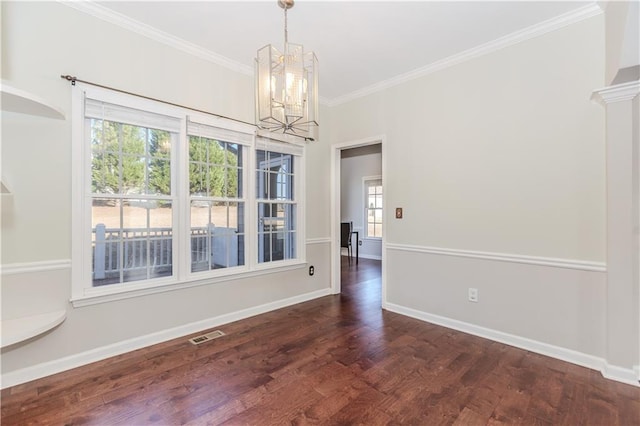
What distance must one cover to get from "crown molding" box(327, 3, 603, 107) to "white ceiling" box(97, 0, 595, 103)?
24 mm

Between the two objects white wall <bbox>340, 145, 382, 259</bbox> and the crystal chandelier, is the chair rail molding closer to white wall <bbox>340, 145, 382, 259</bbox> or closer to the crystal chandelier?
the crystal chandelier

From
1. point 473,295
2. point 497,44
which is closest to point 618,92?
point 497,44

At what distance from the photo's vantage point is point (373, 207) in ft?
25.2

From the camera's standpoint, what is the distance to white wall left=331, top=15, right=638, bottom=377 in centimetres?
242

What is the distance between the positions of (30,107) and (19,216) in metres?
0.78

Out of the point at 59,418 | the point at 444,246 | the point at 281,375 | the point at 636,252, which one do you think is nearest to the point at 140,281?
the point at 59,418

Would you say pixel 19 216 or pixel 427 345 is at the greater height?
pixel 19 216

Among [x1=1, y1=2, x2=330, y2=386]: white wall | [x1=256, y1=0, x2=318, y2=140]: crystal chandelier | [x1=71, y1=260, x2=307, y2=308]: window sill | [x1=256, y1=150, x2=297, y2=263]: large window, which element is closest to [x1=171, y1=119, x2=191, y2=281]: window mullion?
[x1=71, y1=260, x2=307, y2=308]: window sill

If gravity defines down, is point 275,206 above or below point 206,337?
above

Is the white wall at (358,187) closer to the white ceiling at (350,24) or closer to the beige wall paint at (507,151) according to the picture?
the beige wall paint at (507,151)

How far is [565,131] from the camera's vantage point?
2.53 m

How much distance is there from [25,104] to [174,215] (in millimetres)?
1316

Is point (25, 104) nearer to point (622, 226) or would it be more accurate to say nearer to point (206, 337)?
point (206, 337)

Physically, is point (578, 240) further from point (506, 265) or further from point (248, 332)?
point (248, 332)
